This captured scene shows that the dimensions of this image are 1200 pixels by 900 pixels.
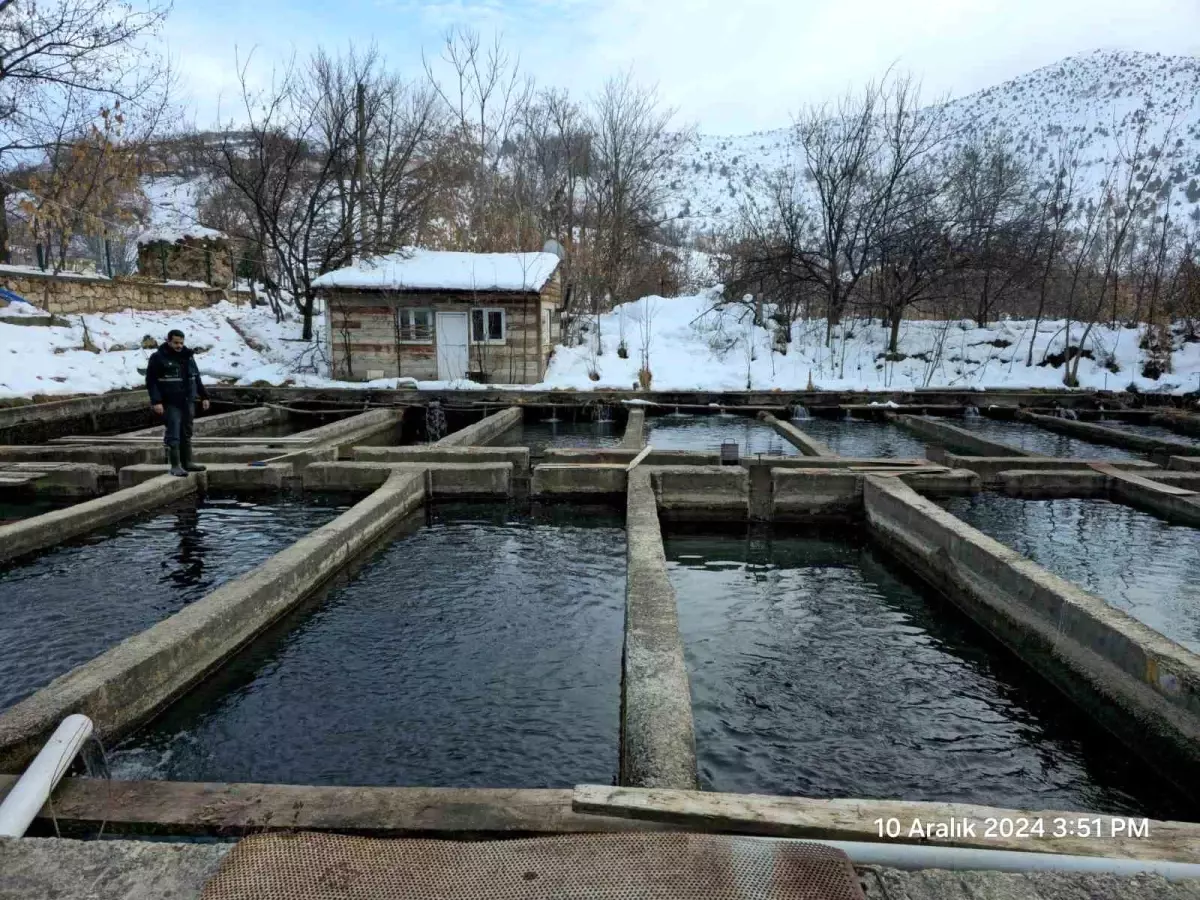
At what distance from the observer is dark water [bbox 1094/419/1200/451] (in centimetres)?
1548

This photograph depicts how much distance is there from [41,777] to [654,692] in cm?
285

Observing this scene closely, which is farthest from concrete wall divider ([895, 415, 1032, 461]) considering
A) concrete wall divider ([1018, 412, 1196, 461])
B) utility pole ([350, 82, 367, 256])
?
utility pole ([350, 82, 367, 256])

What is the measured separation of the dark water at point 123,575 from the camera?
17.7 ft

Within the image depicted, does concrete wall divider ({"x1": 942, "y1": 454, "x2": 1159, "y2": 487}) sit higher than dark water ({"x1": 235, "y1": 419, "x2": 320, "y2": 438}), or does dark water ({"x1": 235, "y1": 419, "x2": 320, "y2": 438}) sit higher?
dark water ({"x1": 235, "y1": 419, "x2": 320, "y2": 438})

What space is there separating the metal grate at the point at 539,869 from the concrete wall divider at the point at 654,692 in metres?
0.88

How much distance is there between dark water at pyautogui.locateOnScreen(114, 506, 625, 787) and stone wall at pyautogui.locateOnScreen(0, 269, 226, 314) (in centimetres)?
1867

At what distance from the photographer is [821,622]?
630cm

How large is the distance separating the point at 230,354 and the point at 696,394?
49.1ft

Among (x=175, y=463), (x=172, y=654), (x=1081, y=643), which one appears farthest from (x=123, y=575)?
(x=1081, y=643)

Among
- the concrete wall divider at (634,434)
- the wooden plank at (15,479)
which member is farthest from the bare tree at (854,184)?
the wooden plank at (15,479)

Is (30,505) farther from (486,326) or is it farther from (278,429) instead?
(486,326)

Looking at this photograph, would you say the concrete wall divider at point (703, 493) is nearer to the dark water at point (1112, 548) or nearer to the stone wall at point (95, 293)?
the dark water at point (1112, 548)

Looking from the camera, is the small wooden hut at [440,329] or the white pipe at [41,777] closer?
the white pipe at [41,777]

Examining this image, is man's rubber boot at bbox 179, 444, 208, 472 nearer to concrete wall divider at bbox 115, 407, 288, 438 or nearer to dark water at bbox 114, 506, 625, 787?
concrete wall divider at bbox 115, 407, 288, 438
